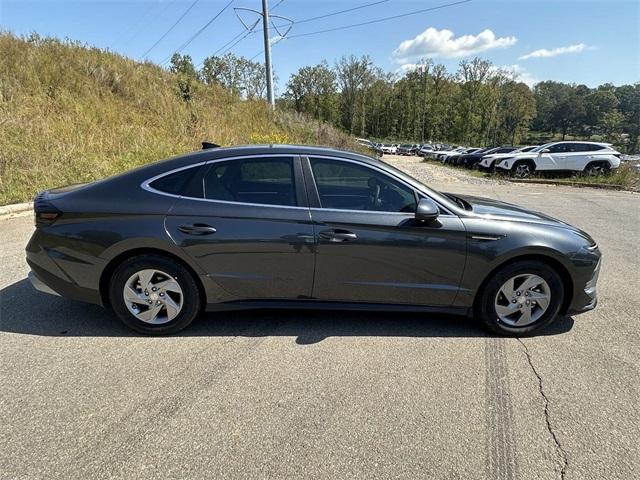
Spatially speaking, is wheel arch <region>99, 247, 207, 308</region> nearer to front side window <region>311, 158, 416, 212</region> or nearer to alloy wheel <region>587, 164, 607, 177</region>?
front side window <region>311, 158, 416, 212</region>

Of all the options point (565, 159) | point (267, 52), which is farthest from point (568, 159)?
point (267, 52)

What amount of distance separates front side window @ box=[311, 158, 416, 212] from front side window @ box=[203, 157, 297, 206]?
0.86 ft

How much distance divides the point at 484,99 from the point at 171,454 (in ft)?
254

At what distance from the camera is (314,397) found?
8.49 feet

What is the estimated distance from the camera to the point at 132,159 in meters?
11.2

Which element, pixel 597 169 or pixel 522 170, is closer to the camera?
pixel 597 169

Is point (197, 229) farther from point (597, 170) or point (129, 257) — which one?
point (597, 170)

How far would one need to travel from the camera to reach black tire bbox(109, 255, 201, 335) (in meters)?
3.23

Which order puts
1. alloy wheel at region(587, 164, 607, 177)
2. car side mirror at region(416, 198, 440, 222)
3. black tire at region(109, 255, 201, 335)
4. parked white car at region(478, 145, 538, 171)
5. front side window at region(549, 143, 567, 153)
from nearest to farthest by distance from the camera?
car side mirror at region(416, 198, 440, 222) < black tire at region(109, 255, 201, 335) < alloy wheel at region(587, 164, 607, 177) < front side window at region(549, 143, 567, 153) < parked white car at region(478, 145, 538, 171)

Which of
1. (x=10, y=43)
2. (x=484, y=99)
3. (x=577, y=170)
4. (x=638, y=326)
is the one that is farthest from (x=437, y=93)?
(x=638, y=326)

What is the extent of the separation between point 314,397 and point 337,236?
124 centimetres

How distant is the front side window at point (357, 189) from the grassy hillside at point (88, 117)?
7676 millimetres

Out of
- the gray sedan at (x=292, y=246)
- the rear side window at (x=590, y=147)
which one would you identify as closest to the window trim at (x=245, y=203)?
the gray sedan at (x=292, y=246)

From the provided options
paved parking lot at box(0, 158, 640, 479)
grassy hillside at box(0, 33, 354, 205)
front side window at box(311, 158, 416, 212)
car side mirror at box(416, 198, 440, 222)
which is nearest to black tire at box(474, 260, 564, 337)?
paved parking lot at box(0, 158, 640, 479)
